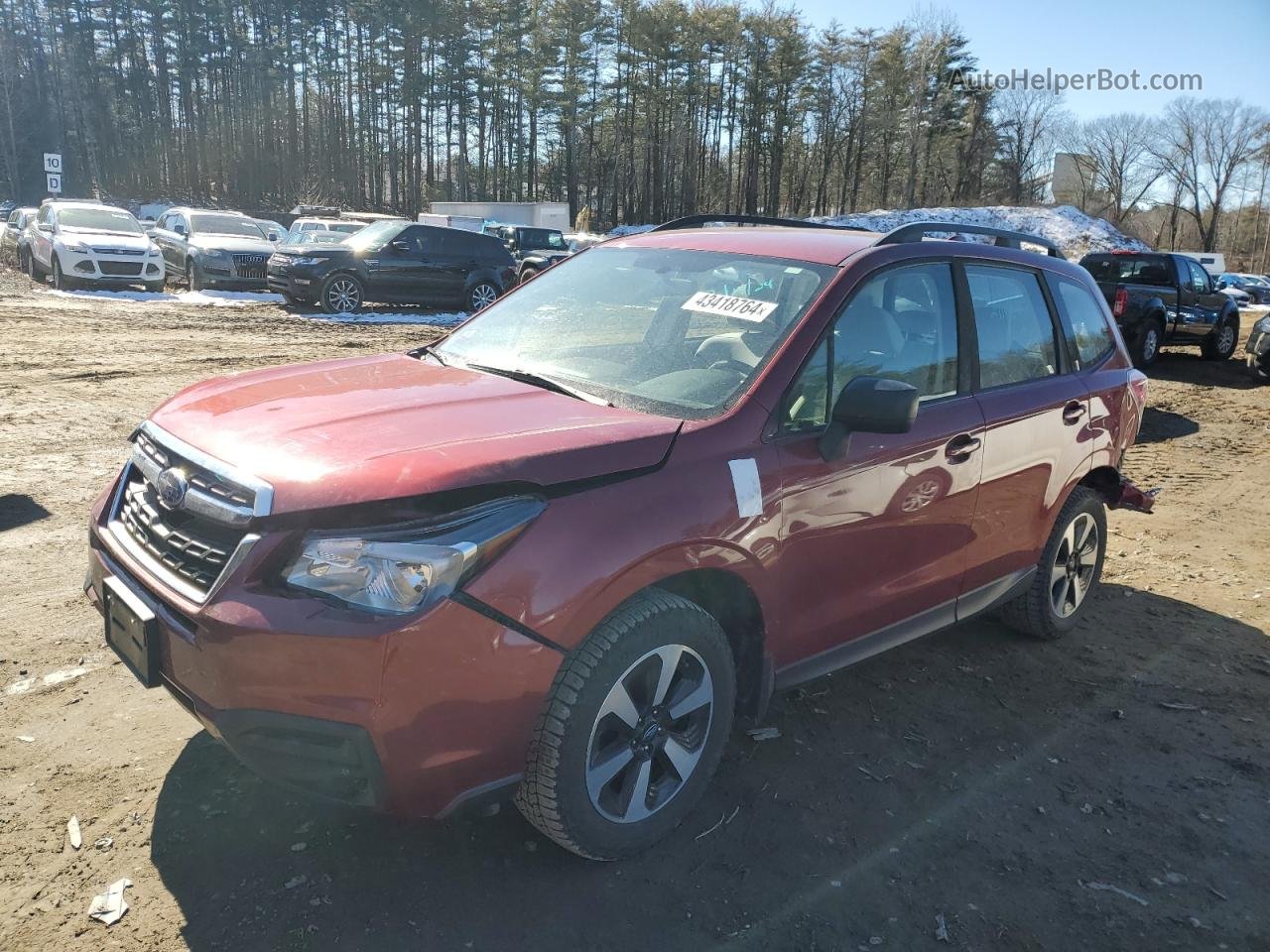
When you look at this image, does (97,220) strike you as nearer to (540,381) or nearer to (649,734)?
(540,381)

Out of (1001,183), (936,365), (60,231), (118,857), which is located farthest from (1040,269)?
(1001,183)

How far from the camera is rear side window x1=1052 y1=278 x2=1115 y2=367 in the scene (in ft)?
14.8

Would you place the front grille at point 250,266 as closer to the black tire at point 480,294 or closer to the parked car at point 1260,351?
the black tire at point 480,294

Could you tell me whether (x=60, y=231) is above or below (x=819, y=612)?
above

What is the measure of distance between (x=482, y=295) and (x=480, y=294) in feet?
0.19

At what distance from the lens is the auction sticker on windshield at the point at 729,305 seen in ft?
10.7

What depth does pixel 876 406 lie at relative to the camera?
9.53ft

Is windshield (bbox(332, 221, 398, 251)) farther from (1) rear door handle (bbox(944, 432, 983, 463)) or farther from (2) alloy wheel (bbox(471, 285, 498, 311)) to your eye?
(1) rear door handle (bbox(944, 432, 983, 463))

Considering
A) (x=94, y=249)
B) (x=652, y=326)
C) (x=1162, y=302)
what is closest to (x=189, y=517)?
(x=652, y=326)

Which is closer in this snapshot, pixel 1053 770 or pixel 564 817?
pixel 564 817

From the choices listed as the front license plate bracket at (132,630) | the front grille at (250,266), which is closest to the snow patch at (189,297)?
the front grille at (250,266)

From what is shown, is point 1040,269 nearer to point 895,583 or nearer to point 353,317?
point 895,583

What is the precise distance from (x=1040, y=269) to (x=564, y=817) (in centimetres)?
343

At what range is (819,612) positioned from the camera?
3.15m
